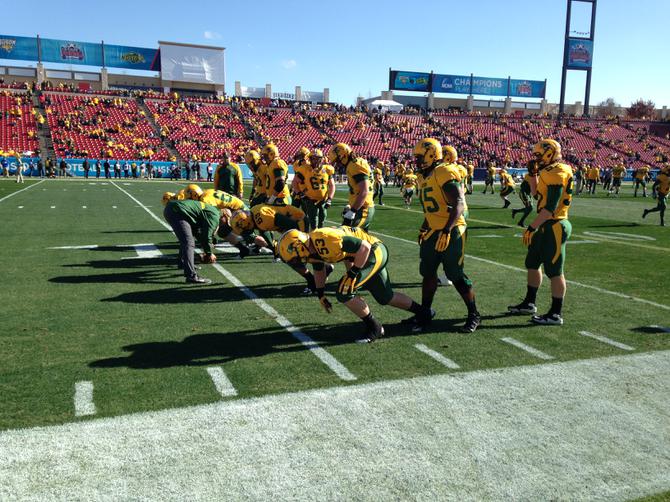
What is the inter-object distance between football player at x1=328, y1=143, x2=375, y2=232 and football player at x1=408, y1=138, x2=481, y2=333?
1.68 metres

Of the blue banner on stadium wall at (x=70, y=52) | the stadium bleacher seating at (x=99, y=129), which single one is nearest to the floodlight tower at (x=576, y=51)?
the stadium bleacher seating at (x=99, y=129)

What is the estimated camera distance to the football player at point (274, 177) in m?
9.56

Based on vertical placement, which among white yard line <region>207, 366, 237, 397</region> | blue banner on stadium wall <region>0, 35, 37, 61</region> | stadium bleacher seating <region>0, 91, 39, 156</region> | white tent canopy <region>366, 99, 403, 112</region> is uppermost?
blue banner on stadium wall <region>0, 35, 37, 61</region>

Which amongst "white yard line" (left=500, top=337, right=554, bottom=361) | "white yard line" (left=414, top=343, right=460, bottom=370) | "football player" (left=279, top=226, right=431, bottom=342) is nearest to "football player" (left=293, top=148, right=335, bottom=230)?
"football player" (left=279, top=226, right=431, bottom=342)

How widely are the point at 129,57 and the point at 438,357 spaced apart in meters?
66.6

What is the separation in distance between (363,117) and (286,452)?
187 ft

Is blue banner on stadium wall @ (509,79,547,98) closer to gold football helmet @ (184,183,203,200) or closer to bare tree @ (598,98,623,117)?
bare tree @ (598,98,623,117)

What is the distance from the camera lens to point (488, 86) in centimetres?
7719

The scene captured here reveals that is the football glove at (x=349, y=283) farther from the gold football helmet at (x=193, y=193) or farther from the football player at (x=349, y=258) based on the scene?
the gold football helmet at (x=193, y=193)

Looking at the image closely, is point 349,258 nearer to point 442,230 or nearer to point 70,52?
point 442,230

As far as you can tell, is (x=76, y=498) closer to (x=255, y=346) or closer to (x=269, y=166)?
(x=255, y=346)

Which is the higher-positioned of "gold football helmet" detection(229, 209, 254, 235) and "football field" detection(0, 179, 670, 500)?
"gold football helmet" detection(229, 209, 254, 235)

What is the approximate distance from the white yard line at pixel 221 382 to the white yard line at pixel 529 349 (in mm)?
2819

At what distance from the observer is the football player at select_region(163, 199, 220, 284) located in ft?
26.4
